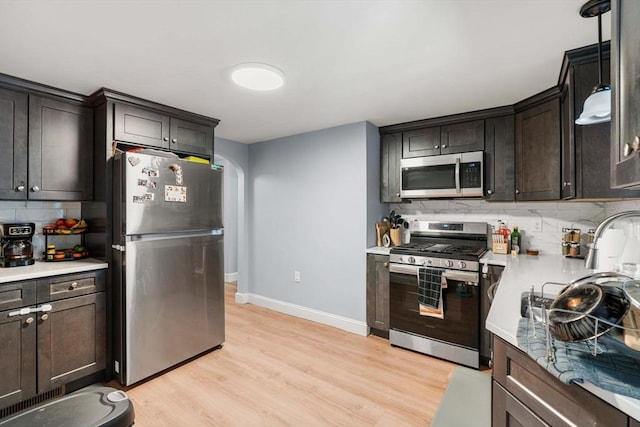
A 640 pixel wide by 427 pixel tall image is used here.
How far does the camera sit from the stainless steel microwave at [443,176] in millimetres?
2887

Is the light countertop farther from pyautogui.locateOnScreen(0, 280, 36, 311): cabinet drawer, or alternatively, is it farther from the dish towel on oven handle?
pyautogui.locateOnScreen(0, 280, 36, 311): cabinet drawer

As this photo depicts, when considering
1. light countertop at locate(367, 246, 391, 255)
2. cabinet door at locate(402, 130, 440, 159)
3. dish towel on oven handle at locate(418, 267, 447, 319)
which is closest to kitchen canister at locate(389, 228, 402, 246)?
light countertop at locate(367, 246, 391, 255)

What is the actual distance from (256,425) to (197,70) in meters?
2.36

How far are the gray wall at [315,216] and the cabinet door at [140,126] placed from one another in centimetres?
152

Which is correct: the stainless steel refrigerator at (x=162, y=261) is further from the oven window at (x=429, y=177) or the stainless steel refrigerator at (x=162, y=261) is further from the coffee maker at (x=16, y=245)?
the oven window at (x=429, y=177)

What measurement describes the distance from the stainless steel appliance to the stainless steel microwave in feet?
1.50

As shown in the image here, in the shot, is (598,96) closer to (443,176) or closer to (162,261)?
(443,176)

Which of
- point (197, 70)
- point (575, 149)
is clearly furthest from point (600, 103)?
point (197, 70)

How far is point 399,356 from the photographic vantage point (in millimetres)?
2768

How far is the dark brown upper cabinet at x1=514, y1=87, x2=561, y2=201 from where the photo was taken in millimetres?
2393

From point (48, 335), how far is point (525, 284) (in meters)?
3.10

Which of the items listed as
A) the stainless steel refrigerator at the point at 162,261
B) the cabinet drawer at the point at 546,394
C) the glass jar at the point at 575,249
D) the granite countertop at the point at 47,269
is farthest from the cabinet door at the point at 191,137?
the glass jar at the point at 575,249

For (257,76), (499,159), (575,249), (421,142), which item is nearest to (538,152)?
(499,159)

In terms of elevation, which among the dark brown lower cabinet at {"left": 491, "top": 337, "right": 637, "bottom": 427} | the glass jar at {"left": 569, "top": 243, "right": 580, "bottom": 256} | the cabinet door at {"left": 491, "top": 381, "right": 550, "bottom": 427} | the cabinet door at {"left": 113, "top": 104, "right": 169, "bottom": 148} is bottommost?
the cabinet door at {"left": 491, "top": 381, "right": 550, "bottom": 427}
